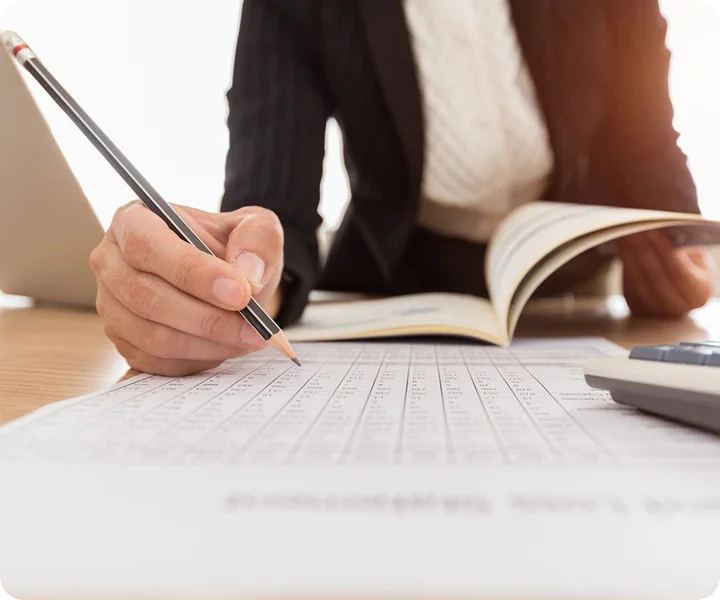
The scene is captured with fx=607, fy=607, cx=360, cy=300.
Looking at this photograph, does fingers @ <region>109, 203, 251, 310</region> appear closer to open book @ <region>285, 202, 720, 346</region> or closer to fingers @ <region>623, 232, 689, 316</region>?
open book @ <region>285, 202, 720, 346</region>

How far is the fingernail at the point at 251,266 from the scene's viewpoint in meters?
0.31

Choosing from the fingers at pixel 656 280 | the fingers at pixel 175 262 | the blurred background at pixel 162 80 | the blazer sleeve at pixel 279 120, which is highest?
the blurred background at pixel 162 80

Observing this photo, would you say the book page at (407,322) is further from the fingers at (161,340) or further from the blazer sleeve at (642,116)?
the blazer sleeve at (642,116)

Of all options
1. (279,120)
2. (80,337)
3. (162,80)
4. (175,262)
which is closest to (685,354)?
(175,262)

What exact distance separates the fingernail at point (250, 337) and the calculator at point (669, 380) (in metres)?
0.15

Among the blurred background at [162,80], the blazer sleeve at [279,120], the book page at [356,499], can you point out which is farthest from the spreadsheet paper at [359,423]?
the blurred background at [162,80]

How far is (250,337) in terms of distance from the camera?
297mm

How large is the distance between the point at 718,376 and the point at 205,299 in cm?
21

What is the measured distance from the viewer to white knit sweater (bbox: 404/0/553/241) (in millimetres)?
647

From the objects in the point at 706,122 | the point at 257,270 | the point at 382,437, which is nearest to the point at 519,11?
the point at 257,270

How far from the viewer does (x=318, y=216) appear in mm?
611

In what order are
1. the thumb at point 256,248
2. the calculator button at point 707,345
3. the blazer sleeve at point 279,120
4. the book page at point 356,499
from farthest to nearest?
the blazer sleeve at point 279,120 → the thumb at point 256,248 → the calculator button at point 707,345 → the book page at point 356,499

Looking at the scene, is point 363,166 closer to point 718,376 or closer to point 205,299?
point 205,299

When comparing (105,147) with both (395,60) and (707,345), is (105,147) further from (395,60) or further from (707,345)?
(395,60)
